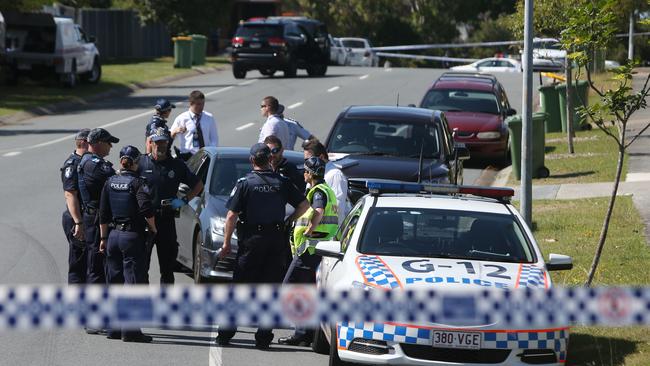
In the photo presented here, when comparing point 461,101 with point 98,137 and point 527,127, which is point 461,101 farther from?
point 98,137

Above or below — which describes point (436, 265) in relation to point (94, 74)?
above

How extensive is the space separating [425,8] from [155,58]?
2088cm

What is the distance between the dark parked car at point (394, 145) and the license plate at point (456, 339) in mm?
6942

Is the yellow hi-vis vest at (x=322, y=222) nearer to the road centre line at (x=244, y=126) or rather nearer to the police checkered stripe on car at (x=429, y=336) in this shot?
the police checkered stripe on car at (x=429, y=336)

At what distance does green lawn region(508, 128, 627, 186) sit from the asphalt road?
146 centimetres

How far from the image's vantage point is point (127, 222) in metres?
10.6

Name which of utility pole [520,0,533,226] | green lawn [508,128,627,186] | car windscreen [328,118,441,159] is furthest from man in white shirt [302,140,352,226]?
green lawn [508,128,627,186]

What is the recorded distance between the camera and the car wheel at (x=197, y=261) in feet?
40.8

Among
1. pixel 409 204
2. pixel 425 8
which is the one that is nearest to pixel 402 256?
pixel 409 204

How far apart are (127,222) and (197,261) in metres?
2.06

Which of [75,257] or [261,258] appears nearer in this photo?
[261,258]

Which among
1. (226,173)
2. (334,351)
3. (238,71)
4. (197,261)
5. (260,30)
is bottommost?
(197,261)

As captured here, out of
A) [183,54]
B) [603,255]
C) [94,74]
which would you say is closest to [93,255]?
[603,255]

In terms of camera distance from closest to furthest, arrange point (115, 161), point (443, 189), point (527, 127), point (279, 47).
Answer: point (443, 189) → point (527, 127) → point (115, 161) → point (279, 47)
